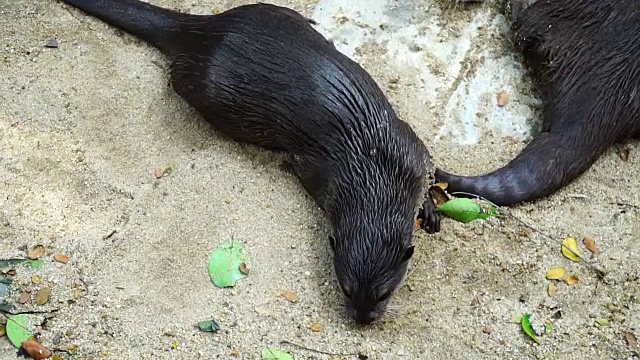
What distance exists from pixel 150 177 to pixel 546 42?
162cm

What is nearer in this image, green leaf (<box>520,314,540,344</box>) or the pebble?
green leaf (<box>520,314,540,344</box>)

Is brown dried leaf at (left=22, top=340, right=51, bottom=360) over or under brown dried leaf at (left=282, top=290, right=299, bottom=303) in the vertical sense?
under

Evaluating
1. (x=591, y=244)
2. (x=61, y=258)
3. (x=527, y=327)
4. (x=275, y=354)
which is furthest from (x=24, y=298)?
(x=591, y=244)

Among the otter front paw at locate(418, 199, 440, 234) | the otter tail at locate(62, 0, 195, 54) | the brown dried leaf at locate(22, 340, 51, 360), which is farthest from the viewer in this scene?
the otter tail at locate(62, 0, 195, 54)

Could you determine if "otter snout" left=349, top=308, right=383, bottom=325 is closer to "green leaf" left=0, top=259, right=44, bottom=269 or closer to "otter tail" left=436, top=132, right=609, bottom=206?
"otter tail" left=436, top=132, right=609, bottom=206

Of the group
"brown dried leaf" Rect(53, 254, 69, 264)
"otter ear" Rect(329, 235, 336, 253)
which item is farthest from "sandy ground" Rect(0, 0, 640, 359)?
"otter ear" Rect(329, 235, 336, 253)

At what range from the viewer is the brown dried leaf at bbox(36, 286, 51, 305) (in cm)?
255

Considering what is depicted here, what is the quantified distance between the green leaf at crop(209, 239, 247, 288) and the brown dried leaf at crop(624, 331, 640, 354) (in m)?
1.23

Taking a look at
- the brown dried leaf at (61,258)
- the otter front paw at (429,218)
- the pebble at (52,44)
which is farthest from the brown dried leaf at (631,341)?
the pebble at (52,44)

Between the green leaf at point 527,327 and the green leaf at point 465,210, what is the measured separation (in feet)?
1.29

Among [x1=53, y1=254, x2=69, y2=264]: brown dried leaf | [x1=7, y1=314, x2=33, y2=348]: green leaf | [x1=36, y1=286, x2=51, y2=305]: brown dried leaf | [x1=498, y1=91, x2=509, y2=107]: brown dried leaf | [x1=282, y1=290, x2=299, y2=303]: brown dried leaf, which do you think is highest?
[x1=498, y1=91, x2=509, y2=107]: brown dried leaf

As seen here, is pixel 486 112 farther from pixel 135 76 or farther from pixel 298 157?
pixel 135 76

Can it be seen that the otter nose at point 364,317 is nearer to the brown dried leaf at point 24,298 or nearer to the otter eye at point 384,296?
the otter eye at point 384,296

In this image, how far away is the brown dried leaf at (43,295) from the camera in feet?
8.37
